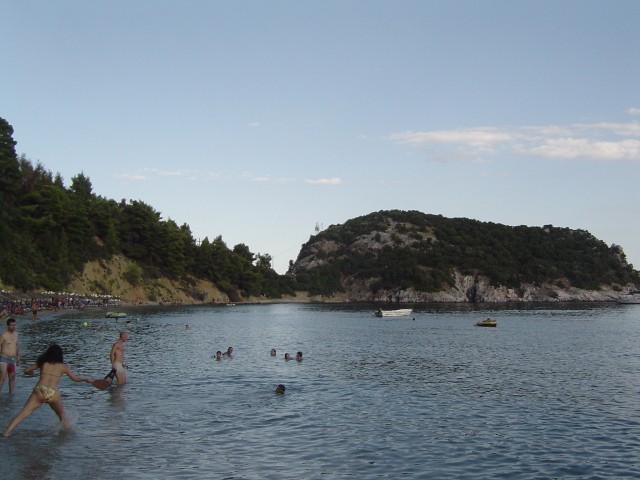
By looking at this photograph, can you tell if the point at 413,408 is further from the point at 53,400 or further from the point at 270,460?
the point at 53,400

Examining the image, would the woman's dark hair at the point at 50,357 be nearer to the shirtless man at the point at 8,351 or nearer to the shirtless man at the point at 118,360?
the shirtless man at the point at 8,351

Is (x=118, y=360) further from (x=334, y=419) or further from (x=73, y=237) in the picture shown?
(x=73, y=237)

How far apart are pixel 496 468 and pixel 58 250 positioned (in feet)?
380

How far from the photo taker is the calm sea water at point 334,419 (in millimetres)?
18234

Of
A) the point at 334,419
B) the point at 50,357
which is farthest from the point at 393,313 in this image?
the point at 50,357

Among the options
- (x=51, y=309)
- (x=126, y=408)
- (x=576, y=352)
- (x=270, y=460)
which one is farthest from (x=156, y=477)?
(x=51, y=309)

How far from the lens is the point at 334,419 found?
83.7ft

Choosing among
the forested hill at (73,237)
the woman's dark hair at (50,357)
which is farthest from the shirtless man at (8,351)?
the forested hill at (73,237)

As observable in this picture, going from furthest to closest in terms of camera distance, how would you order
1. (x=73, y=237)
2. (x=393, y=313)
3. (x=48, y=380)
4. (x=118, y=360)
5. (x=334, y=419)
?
(x=393, y=313) → (x=73, y=237) → (x=118, y=360) → (x=334, y=419) → (x=48, y=380)

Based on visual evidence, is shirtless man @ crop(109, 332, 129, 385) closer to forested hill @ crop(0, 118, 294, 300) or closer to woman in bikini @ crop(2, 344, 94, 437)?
woman in bikini @ crop(2, 344, 94, 437)

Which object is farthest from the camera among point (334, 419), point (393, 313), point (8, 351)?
point (393, 313)

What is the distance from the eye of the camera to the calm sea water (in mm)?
18234

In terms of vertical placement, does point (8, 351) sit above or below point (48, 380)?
above

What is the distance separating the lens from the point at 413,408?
28203mm
